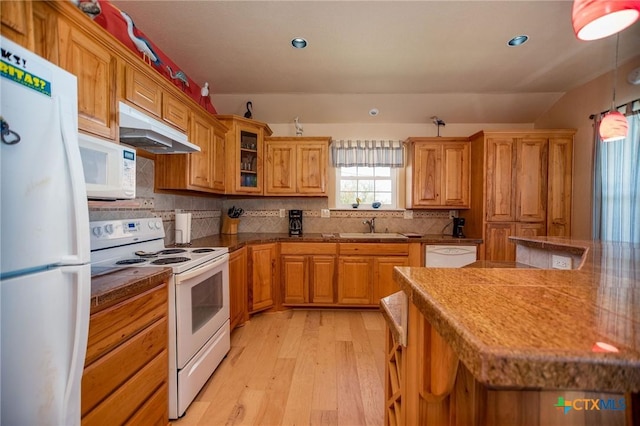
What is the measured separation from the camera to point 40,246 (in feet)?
2.43

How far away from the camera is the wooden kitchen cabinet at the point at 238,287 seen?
2445mm

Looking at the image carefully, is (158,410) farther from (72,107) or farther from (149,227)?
(72,107)

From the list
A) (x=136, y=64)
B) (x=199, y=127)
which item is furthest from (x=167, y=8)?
(x=199, y=127)

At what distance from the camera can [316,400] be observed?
168cm

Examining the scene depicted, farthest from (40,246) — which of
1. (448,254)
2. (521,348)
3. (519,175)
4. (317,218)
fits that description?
(519,175)

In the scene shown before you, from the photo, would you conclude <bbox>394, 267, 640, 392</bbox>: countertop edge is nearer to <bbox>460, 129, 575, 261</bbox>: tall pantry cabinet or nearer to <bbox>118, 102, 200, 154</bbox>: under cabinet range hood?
<bbox>118, 102, 200, 154</bbox>: under cabinet range hood

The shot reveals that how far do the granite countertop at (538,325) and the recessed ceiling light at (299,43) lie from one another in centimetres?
219

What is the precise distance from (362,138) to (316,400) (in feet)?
10.2

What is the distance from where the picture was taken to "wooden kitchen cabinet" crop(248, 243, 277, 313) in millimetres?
2838

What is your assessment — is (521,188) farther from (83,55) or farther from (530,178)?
(83,55)

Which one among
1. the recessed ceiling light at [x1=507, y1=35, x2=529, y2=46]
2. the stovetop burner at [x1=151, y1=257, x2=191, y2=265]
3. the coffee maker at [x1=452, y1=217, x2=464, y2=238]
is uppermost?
the recessed ceiling light at [x1=507, y1=35, x2=529, y2=46]

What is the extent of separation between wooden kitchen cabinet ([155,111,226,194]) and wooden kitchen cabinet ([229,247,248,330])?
2.45 ft

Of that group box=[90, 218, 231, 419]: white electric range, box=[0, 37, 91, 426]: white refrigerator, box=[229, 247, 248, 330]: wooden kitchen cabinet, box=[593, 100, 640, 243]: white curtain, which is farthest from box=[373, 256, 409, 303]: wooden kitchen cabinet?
box=[0, 37, 91, 426]: white refrigerator

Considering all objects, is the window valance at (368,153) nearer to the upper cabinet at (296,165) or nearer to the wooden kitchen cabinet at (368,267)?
the upper cabinet at (296,165)
